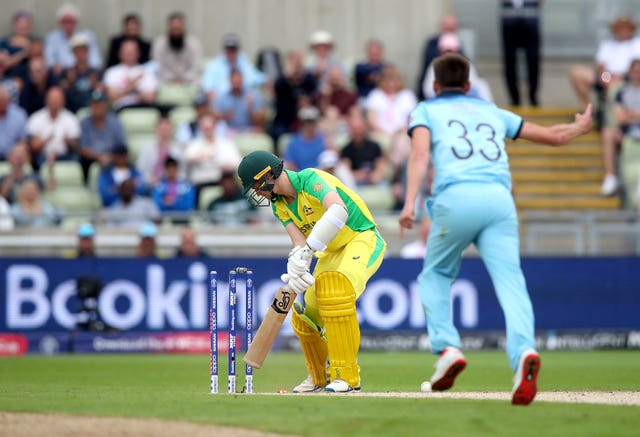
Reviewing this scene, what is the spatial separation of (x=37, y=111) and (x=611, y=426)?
14.2m

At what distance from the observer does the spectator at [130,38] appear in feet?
65.7

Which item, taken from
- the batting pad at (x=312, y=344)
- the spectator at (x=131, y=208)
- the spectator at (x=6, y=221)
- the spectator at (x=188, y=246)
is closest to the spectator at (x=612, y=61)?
the spectator at (x=188, y=246)

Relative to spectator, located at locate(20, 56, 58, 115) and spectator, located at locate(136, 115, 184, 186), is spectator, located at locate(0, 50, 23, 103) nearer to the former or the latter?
spectator, located at locate(20, 56, 58, 115)

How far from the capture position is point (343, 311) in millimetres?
8656

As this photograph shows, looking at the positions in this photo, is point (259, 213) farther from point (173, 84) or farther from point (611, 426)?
point (611, 426)

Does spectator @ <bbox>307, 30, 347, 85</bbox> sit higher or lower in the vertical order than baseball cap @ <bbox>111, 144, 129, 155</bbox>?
higher

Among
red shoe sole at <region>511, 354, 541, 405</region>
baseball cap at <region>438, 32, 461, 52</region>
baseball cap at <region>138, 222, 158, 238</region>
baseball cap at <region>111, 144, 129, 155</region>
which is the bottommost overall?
red shoe sole at <region>511, 354, 541, 405</region>

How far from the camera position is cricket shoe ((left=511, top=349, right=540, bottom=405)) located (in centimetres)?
738

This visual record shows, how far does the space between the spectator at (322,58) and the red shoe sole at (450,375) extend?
40.6ft

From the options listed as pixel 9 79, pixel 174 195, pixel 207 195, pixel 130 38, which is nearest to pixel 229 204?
pixel 207 195

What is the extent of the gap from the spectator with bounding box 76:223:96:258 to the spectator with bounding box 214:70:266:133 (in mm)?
3628

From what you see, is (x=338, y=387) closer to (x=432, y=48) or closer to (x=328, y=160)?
(x=328, y=160)

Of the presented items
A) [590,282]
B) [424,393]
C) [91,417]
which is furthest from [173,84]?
[91,417]

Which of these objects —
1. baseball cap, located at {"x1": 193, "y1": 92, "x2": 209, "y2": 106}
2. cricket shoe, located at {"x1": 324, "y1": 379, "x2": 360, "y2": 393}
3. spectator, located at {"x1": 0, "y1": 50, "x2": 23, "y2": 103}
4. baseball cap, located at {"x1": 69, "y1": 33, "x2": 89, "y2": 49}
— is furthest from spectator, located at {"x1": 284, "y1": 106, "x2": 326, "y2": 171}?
cricket shoe, located at {"x1": 324, "y1": 379, "x2": 360, "y2": 393}
